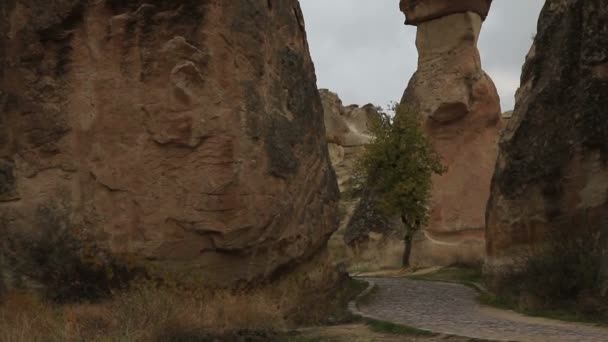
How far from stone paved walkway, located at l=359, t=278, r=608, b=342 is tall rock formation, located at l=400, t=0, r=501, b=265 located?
6.31 meters

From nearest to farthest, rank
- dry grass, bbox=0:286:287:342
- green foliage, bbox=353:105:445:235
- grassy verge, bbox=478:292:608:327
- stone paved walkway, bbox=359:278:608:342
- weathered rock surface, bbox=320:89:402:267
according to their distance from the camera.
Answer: dry grass, bbox=0:286:287:342, stone paved walkway, bbox=359:278:608:342, grassy verge, bbox=478:292:608:327, green foliage, bbox=353:105:445:235, weathered rock surface, bbox=320:89:402:267

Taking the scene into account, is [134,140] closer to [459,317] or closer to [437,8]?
[459,317]

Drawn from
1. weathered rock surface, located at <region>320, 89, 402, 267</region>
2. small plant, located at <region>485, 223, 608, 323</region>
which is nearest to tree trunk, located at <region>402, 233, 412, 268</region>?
weathered rock surface, located at <region>320, 89, 402, 267</region>

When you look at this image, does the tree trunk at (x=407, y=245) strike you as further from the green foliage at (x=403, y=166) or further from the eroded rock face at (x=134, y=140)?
the eroded rock face at (x=134, y=140)

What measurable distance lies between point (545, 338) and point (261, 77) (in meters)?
5.12

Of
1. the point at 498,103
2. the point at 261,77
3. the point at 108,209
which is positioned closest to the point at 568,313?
the point at 261,77

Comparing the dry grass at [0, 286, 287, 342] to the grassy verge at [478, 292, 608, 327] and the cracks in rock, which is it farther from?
the grassy verge at [478, 292, 608, 327]

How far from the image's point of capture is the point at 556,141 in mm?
12352

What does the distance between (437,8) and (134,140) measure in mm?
15099

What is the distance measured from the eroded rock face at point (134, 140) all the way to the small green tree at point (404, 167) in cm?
1097

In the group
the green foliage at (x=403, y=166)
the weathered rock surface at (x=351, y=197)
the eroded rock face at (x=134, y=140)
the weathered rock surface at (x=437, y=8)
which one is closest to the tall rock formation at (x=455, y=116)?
the weathered rock surface at (x=437, y=8)

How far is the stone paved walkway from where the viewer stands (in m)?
8.32

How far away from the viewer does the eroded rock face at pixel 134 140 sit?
31.0 ft

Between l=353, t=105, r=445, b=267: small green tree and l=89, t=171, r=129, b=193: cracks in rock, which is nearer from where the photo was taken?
l=89, t=171, r=129, b=193: cracks in rock
